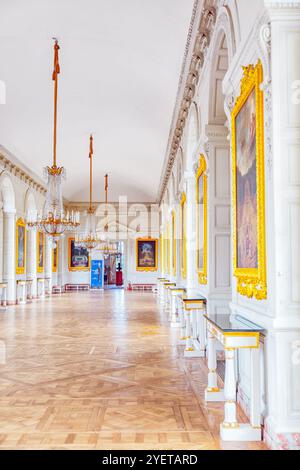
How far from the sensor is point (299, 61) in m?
4.03

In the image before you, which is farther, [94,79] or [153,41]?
[94,79]

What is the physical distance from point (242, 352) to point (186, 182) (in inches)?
245

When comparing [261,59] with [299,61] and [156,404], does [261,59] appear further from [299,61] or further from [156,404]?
[156,404]

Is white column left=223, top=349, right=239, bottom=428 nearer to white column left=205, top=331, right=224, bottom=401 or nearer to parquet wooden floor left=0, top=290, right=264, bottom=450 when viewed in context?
parquet wooden floor left=0, top=290, right=264, bottom=450

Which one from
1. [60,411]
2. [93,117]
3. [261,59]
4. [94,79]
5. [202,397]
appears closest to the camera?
[261,59]

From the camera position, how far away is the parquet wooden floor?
4281 millimetres

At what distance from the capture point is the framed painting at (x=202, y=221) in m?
8.17

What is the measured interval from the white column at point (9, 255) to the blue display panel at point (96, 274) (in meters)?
11.2

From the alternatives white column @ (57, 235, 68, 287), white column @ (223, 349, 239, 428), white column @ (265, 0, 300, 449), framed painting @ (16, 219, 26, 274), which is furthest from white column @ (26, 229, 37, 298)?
white column @ (265, 0, 300, 449)

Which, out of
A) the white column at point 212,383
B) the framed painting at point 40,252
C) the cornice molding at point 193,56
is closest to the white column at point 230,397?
the white column at point 212,383

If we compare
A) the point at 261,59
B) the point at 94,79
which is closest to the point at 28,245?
the point at 94,79

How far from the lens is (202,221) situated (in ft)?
27.9

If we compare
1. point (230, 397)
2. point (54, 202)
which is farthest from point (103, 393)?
point (54, 202)

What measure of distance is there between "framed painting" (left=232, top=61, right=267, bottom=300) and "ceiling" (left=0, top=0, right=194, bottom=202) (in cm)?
407
